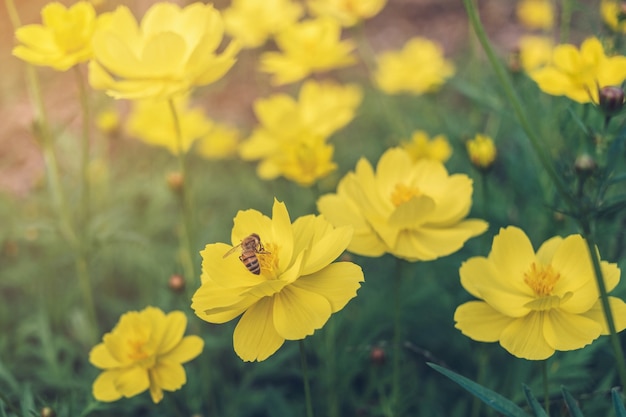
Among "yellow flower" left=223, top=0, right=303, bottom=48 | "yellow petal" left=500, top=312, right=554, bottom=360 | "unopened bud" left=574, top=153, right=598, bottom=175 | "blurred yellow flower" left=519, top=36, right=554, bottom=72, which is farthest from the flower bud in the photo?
"blurred yellow flower" left=519, top=36, right=554, bottom=72

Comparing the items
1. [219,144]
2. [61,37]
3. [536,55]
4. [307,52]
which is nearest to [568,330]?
[61,37]

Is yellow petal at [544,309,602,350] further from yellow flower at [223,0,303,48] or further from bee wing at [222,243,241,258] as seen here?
yellow flower at [223,0,303,48]

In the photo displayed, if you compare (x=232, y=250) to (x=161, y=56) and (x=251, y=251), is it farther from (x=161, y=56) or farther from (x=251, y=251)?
(x=161, y=56)

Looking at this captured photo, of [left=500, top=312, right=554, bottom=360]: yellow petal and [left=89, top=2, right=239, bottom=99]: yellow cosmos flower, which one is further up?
[left=89, top=2, right=239, bottom=99]: yellow cosmos flower

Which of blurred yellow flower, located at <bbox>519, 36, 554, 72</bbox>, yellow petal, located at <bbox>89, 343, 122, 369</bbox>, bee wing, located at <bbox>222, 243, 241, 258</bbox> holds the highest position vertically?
bee wing, located at <bbox>222, 243, 241, 258</bbox>

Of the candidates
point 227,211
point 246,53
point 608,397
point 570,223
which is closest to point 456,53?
point 246,53

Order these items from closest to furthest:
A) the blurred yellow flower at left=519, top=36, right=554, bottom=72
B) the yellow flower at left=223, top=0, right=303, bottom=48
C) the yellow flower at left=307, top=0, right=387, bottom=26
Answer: the yellow flower at left=307, top=0, right=387, bottom=26
the yellow flower at left=223, top=0, right=303, bottom=48
the blurred yellow flower at left=519, top=36, right=554, bottom=72

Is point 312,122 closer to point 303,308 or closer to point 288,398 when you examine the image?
point 288,398
